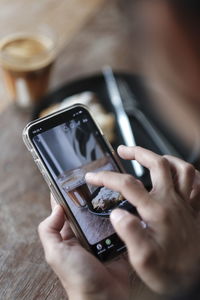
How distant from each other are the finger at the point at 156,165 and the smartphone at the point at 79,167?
0.22 ft

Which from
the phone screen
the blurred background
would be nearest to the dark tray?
the blurred background

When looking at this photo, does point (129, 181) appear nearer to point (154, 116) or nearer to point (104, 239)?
point (104, 239)

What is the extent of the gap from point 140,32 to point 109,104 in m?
0.28

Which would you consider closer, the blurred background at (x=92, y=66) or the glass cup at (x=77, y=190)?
the glass cup at (x=77, y=190)

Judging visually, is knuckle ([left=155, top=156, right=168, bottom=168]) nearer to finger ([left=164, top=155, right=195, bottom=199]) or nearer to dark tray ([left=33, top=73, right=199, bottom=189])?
finger ([left=164, top=155, right=195, bottom=199])

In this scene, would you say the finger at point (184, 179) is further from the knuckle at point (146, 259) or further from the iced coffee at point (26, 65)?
the iced coffee at point (26, 65)

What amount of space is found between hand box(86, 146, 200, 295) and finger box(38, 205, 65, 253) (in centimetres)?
7

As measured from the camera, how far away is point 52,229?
0.58 m

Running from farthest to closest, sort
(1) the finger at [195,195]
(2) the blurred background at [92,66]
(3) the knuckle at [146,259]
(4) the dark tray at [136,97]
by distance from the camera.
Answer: (4) the dark tray at [136,97], (2) the blurred background at [92,66], (1) the finger at [195,195], (3) the knuckle at [146,259]

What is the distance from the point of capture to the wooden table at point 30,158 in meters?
0.66

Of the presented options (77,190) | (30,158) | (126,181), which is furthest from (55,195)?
(30,158)

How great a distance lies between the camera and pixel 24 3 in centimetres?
122

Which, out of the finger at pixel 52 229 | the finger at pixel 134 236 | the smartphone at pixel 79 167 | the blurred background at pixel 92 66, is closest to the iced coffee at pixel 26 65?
the blurred background at pixel 92 66

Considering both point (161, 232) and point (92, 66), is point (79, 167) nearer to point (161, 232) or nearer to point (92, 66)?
point (161, 232)
